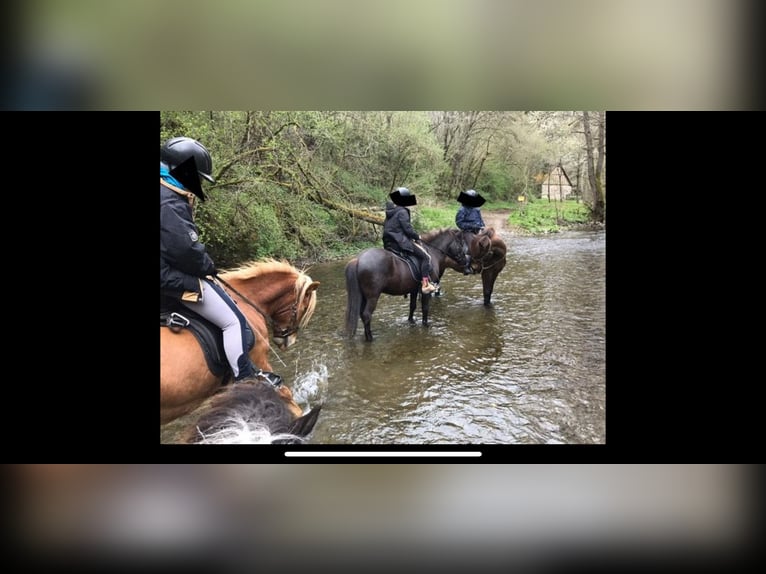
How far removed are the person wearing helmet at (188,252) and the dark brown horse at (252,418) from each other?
0.21 metres

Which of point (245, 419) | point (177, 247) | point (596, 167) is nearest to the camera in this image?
point (177, 247)

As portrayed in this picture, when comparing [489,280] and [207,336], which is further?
[489,280]

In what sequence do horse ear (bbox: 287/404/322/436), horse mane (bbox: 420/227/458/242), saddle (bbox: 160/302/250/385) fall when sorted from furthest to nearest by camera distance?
1. horse mane (bbox: 420/227/458/242)
2. horse ear (bbox: 287/404/322/436)
3. saddle (bbox: 160/302/250/385)

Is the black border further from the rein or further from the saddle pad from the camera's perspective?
the rein

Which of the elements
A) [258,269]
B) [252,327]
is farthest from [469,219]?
[252,327]

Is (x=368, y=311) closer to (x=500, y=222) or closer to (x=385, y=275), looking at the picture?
(x=385, y=275)

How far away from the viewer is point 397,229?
3.07 metres

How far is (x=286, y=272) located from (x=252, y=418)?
3.36 feet

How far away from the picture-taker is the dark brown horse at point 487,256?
10.2ft

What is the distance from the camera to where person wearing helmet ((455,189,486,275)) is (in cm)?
307


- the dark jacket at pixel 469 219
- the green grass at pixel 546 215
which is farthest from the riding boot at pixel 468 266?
the green grass at pixel 546 215

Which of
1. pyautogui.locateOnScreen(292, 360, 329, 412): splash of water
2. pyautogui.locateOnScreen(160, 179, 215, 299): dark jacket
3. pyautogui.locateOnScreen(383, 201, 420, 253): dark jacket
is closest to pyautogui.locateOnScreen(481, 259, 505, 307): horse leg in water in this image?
pyautogui.locateOnScreen(383, 201, 420, 253): dark jacket
